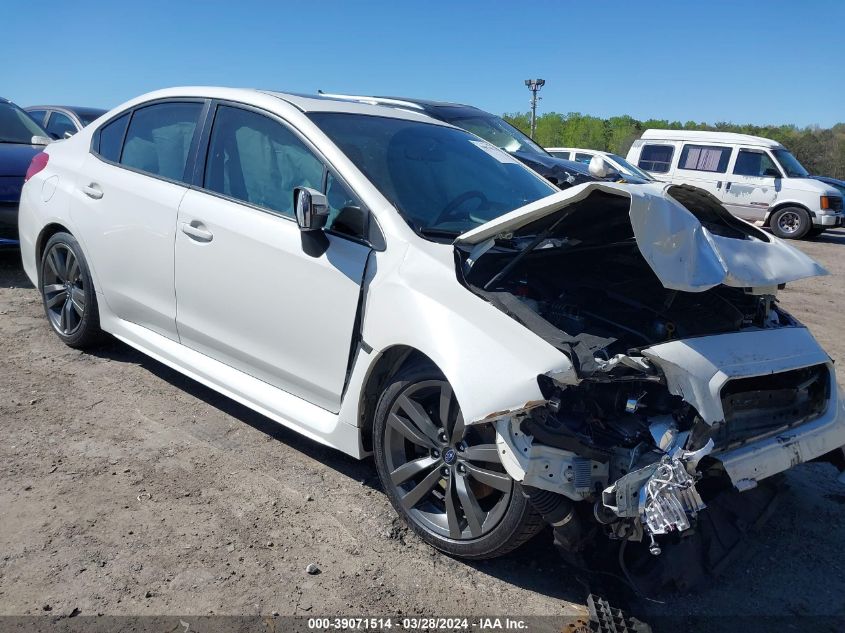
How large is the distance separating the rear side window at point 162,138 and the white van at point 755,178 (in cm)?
1338

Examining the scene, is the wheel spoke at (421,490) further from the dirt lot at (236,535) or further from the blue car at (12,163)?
the blue car at (12,163)

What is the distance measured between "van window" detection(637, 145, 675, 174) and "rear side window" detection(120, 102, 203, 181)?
14423mm

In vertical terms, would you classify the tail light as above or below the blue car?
above

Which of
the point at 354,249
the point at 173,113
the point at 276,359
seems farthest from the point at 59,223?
the point at 354,249

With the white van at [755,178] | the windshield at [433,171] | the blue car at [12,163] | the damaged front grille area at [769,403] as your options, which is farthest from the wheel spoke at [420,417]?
the white van at [755,178]

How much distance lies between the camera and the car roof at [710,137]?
52.2ft

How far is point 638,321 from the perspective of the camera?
3.04 metres

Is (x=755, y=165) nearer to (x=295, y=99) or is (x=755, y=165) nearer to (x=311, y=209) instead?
(x=295, y=99)

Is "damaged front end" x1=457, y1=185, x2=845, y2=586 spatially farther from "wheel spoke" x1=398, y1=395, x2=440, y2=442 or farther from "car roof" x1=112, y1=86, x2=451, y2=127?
"car roof" x1=112, y1=86, x2=451, y2=127

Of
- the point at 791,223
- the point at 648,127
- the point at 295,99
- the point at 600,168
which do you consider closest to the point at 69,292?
the point at 295,99

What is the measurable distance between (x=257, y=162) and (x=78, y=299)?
1884 mm

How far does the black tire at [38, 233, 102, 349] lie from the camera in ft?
15.3

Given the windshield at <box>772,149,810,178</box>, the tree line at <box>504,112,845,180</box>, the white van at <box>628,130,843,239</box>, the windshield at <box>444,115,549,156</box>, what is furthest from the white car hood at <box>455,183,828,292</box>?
the tree line at <box>504,112,845,180</box>

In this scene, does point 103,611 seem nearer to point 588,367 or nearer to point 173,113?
point 588,367
